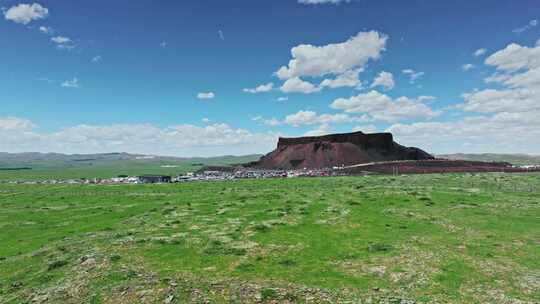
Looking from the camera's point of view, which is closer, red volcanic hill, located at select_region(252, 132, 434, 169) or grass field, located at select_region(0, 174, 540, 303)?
grass field, located at select_region(0, 174, 540, 303)

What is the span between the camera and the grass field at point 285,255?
15.9 m

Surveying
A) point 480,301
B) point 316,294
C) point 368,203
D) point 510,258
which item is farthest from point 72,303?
point 368,203

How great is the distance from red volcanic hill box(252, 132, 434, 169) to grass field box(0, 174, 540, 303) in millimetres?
98455

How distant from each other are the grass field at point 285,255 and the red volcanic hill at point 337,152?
98.5m

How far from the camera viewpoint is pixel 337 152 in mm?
139375

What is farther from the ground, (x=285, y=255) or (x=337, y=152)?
(x=337, y=152)

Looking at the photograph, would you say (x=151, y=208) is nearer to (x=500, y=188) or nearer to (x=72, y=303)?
(x=72, y=303)

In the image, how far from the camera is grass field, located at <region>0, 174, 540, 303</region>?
15.9 metres

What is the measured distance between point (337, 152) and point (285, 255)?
121m

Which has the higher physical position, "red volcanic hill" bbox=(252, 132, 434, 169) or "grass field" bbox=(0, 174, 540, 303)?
"red volcanic hill" bbox=(252, 132, 434, 169)

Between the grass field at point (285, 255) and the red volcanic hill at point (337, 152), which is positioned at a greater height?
the red volcanic hill at point (337, 152)

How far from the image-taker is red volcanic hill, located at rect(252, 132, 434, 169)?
454ft

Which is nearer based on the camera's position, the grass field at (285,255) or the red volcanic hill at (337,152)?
the grass field at (285,255)

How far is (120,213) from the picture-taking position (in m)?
42.5
